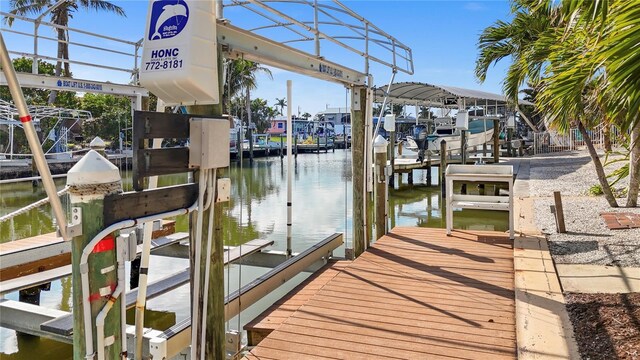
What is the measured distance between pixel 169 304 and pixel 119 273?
4.66m

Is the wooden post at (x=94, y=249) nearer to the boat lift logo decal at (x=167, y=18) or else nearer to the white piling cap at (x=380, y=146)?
the boat lift logo decal at (x=167, y=18)

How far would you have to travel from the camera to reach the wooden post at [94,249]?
7.00 feet

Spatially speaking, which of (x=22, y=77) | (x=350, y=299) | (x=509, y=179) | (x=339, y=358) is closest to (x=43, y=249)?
(x=22, y=77)

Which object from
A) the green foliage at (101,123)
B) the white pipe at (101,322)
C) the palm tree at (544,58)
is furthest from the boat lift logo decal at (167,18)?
the green foliage at (101,123)

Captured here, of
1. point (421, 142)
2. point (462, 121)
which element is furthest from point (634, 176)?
point (421, 142)

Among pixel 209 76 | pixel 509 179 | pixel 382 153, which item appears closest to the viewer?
pixel 209 76

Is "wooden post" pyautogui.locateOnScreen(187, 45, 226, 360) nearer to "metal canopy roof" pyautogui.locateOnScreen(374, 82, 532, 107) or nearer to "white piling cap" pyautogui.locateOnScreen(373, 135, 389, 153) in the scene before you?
"white piling cap" pyautogui.locateOnScreen(373, 135, 389, 153)

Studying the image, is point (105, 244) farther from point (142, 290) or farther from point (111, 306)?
point (142, 290)

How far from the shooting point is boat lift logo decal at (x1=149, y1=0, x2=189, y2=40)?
109 inches

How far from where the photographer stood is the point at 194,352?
292cm

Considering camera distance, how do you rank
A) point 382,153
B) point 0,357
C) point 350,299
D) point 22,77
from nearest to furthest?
point 350,299
point 0,357
point 382,153
point 22,77

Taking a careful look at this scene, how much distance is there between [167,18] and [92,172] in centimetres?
109

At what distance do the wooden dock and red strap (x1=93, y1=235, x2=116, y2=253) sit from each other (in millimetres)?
1548

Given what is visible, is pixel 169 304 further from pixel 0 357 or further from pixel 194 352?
pixel 194 352
